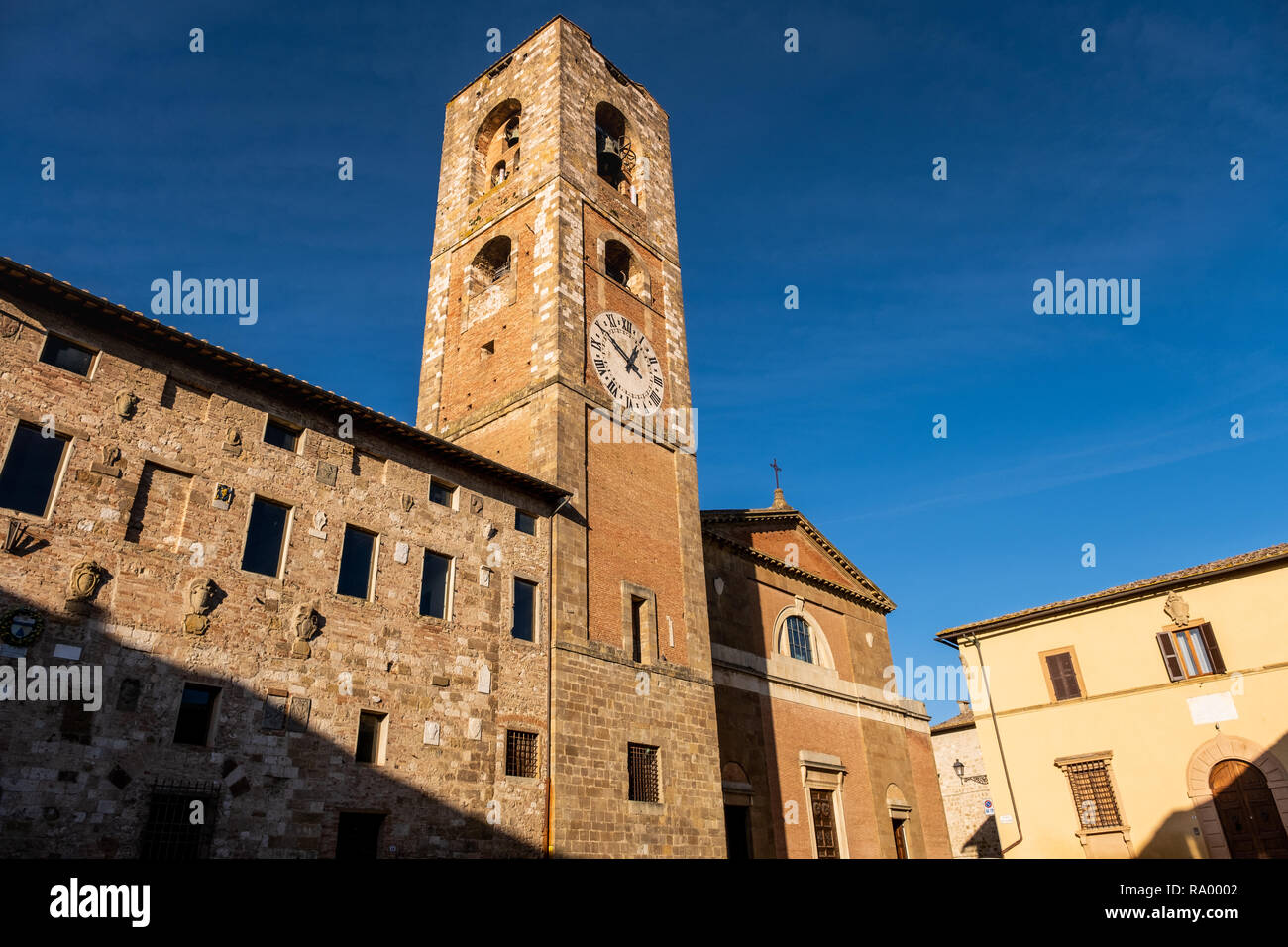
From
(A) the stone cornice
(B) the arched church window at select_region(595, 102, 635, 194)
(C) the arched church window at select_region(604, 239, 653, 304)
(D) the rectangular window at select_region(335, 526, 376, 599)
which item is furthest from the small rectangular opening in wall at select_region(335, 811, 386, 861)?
(B) the arched church window at select_region(595, 102, 635, 194)

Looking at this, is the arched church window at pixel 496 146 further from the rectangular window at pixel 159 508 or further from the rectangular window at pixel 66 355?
the rectangular window at pixel 159 508

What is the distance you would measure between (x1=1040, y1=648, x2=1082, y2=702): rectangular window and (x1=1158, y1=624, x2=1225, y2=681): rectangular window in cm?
252

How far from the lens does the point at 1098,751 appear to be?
23.9 metres

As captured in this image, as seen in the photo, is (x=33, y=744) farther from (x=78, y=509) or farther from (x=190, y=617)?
(x=78, y=509)

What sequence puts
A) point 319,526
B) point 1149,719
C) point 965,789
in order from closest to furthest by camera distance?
1. point 319,526
2. point 1149,719
3. point 965,789

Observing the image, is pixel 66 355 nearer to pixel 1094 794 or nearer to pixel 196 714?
pixel 196 714

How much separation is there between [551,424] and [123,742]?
34.7ft

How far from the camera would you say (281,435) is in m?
13.6

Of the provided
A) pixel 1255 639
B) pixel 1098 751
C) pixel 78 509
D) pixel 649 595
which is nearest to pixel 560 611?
pixel 649 595

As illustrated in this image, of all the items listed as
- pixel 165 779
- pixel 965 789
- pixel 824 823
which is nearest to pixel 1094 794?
pixel 824 823

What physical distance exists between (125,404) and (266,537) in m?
2.74

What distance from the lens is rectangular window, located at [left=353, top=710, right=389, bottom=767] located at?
1252 cm

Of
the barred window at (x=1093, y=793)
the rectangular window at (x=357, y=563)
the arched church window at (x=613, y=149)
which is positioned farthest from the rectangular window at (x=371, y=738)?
the barred window at (x=1093, y=793)

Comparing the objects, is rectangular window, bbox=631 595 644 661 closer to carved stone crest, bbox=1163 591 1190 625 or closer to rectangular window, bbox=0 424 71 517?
rectangular window, bbox=0 424 71 517
